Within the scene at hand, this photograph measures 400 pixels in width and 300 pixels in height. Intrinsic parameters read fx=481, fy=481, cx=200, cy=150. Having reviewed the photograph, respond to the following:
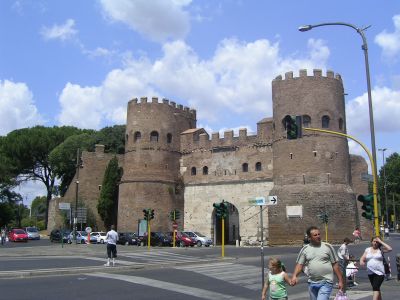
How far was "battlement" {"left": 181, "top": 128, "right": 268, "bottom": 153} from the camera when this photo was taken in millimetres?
47312

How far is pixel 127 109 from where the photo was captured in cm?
5147

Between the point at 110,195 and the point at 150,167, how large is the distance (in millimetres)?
6936

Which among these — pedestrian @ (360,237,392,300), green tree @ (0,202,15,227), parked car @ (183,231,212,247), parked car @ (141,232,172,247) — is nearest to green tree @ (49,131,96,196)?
green tree @ (0,202,15,227)

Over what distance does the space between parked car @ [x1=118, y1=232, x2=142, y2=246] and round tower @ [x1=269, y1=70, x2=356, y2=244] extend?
39.1ft

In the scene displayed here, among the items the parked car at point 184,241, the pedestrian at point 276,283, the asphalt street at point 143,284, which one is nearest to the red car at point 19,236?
the parked car at point 184,241

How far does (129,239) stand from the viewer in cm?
4378

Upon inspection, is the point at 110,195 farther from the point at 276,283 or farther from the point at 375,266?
the point at 276,283

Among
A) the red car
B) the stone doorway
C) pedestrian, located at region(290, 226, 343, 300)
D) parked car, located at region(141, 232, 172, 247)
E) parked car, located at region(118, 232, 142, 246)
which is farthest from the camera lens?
the stone doorway

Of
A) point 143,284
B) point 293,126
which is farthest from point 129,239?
point 143,284

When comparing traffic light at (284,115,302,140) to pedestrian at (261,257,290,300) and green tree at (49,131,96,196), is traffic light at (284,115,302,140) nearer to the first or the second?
pedestrian at (261,257,290,300)

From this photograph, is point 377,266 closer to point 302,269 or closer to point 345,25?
point 302,269

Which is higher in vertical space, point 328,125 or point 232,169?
point 328,125

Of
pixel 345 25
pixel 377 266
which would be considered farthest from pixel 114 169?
pixel 377 266

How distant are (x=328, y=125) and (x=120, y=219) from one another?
22.7 meters
